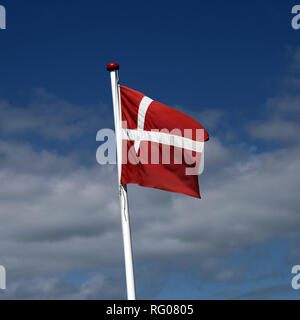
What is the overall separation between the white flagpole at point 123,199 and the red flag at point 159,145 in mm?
237

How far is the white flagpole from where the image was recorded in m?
22.7

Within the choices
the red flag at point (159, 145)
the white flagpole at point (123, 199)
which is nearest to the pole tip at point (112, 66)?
the white flagpole at point (123, 199)

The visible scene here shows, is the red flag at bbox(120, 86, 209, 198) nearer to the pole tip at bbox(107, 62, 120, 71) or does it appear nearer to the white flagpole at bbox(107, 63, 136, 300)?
the white flagpole at bbox(107, 63, 136, 300)

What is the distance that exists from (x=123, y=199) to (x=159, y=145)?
2.97m

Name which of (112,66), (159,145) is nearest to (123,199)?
(159,145)

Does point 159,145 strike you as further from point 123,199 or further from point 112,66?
point 112,66

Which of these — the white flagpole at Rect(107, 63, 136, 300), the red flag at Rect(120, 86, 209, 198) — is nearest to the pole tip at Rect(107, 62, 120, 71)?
the white flagpole at Rect(107, 63, 136, 300)

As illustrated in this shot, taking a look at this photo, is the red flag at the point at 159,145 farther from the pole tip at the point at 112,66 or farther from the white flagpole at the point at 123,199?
the pole tip at the point at 112,66

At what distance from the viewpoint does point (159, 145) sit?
25.0 metres

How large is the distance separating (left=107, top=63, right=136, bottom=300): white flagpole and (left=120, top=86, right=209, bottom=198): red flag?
237mm
